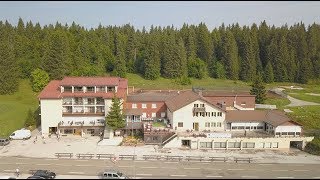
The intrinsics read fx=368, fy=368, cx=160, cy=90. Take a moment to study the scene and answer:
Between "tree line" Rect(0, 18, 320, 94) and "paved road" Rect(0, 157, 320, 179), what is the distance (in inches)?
1558

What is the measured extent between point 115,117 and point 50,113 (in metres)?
10.4

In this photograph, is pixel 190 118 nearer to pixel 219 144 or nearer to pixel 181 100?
pixel 181 100

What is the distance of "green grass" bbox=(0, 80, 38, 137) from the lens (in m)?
56.8

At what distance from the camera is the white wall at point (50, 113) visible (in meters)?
54.4

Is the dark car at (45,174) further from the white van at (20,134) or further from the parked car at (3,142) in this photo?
the white van at (20,134)

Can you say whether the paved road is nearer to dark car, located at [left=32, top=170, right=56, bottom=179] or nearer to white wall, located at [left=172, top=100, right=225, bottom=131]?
dark car, located at [left=32, top=170, right=56, bottom=179]

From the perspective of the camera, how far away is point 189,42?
10088cm

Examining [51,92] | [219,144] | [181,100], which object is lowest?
[219,144]

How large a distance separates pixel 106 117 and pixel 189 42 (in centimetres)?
5360

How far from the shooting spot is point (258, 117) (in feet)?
182

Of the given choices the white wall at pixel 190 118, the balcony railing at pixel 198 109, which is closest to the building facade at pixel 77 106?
the white wall at pixel 190 118

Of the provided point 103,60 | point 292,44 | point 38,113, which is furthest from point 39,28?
point 292,44

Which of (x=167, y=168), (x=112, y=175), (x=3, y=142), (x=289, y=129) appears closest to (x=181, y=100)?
(x=289, y=129)

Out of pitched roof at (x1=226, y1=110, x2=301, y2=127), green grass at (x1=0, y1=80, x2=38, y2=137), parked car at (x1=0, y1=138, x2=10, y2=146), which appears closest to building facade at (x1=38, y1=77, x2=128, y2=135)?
parked car at (x1=0, y1=138, x2=10, y2=146)
